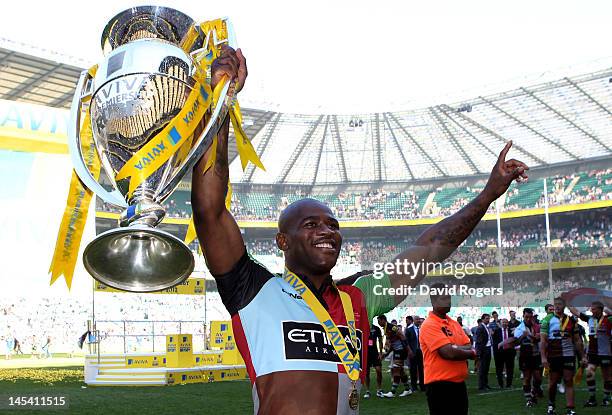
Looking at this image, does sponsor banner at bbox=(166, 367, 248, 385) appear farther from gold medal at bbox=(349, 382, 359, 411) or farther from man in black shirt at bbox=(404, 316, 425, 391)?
gold medal at bbox=(349, 382, 359, 411)

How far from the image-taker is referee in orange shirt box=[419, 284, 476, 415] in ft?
19.8

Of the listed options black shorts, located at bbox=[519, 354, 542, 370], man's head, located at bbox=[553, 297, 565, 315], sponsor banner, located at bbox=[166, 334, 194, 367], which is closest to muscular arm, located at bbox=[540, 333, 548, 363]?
man's head, located at bbox=[553, 297, 565, 315]

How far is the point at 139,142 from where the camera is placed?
2.21m

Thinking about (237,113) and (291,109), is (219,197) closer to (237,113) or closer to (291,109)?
(237,113)

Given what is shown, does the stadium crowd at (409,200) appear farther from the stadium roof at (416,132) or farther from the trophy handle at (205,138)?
the trophy handle at (205,138)

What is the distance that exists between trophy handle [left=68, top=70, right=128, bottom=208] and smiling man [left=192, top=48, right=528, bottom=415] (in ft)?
0.93

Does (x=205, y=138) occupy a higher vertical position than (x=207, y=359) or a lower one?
higher

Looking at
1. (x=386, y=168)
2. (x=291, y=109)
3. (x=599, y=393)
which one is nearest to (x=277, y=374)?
(x=599, y=393)

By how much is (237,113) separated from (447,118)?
135 feet

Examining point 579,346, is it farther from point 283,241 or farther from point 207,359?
point 283,241

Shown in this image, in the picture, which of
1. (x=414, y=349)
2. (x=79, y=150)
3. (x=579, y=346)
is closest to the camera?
(x=79, y=150)

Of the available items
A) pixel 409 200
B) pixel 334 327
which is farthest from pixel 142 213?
pixel 409 200

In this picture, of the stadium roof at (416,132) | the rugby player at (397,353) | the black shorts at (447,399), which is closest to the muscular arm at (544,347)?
the rugby player at (397,353)

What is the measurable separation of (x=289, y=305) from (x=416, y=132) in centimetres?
4251
